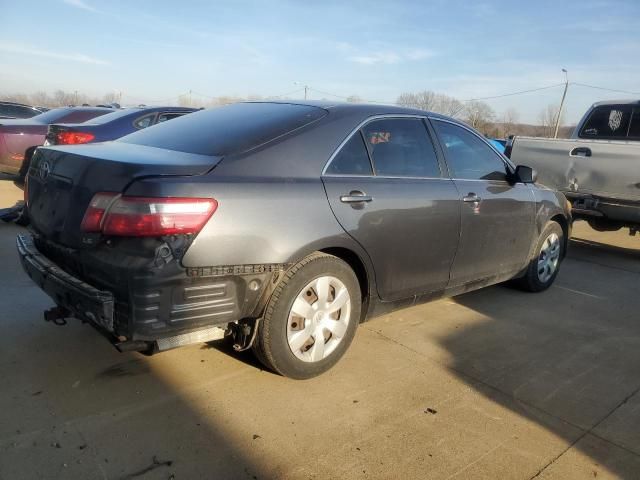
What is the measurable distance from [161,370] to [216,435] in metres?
0.76

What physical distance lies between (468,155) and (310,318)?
6.78 feet

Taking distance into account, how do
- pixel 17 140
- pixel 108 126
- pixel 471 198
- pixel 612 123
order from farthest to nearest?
1. pixel 17 140
2. pixel 612 123
3. pixel 108 126
4. pixel 471 198

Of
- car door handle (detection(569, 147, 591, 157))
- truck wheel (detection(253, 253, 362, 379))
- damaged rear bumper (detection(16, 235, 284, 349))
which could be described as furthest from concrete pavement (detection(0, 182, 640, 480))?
car door handle (detection(569, 147, 591, 157))

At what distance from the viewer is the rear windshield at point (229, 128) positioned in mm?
2834

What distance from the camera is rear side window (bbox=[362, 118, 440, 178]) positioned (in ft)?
10.9


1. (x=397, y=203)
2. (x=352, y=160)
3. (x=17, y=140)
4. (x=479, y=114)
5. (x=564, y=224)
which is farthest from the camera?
(x=479, y=114)

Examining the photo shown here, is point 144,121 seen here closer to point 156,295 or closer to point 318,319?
point 318,319

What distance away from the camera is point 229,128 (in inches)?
122

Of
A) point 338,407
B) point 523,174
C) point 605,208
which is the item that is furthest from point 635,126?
point 338,407

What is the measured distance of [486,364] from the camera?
345 centimetres

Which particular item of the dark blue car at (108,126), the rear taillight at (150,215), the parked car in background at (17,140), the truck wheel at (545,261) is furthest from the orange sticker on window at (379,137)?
the parked car in background at (17,140)

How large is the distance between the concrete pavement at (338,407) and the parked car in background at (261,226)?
1.13ft

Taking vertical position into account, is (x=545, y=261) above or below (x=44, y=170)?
below

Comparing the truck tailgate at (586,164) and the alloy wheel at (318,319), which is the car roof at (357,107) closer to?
the alloy wheel at (318,319)
